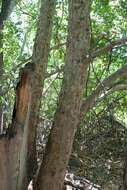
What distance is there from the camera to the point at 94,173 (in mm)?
5754

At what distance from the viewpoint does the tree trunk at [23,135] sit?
388cm

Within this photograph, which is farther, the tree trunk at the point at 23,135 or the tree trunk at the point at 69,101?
the tree trunk at the point at 69,101

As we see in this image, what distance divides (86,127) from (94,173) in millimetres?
648

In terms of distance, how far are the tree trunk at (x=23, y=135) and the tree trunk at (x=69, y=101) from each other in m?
0.23

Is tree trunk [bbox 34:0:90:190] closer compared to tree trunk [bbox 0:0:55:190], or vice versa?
tree trunk [bbox 0:0:55:190]

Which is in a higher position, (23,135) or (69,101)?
(69,101)

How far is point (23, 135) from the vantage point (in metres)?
4.01

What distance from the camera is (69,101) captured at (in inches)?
163

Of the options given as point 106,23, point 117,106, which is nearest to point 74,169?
point 117,106

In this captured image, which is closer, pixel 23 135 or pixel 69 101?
pixel 23 135

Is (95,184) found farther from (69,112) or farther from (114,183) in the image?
(69,112)

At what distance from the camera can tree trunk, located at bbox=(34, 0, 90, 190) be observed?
4129 millimetres

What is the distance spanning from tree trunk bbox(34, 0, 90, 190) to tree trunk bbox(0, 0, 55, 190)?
0.23 meters

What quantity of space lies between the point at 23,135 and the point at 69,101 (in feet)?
1.77
